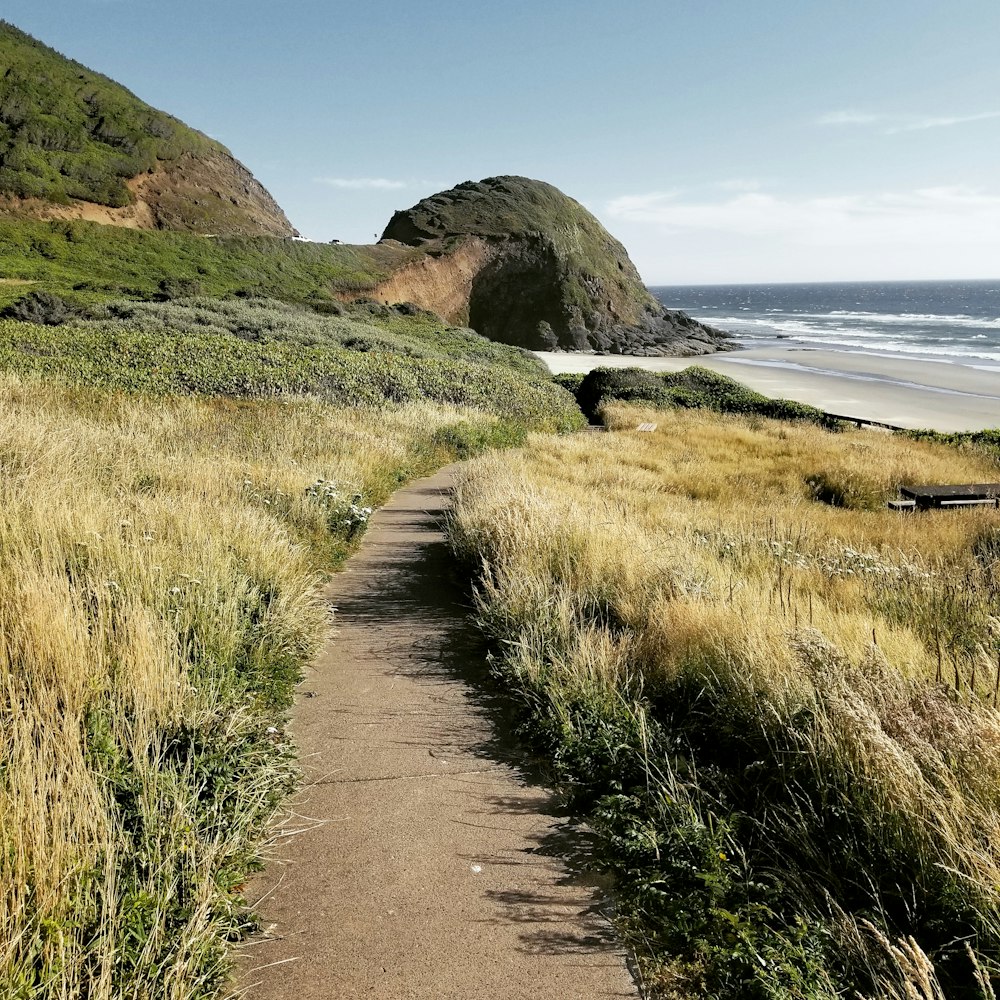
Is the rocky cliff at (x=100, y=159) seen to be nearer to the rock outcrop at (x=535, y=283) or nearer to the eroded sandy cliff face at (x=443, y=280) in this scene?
the eroded sandy cliff face at (x=443, y=280)

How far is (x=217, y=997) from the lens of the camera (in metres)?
2.53

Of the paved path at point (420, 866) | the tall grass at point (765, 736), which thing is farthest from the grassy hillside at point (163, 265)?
the paved path at point (420, 866)

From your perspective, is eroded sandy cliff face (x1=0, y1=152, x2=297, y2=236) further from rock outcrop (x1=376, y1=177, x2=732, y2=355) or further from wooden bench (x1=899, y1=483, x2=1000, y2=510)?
wooden bench (x1=899, y1=483, x2=1000, y2=510)

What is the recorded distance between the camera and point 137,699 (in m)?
3.55

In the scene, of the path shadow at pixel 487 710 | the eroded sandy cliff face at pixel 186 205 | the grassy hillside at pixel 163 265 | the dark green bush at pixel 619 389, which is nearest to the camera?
the path shadow at pixel 487 710

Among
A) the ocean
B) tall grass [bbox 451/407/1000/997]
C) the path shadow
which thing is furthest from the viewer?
the ocean

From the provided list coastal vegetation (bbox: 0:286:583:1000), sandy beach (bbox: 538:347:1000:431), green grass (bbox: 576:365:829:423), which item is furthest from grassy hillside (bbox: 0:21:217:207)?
coastal vegetation (bbox: 0:286:583:1000)

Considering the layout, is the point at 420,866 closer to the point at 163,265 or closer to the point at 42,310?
the point at 42,310

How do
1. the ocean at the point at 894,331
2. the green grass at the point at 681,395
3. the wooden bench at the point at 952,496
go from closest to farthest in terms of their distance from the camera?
the wooden bench at the point at 952,496 < the green grass at the point at 681,395 < the ocean at the point at 894,331

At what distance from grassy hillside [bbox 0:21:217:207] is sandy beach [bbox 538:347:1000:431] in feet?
A: 130

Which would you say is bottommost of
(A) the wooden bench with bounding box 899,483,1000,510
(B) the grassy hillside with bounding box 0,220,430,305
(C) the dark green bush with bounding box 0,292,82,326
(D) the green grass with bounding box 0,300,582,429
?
(A) the wooden bench with bounding box 899,483,1000,510

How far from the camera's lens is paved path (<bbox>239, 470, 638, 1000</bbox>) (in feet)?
8.85

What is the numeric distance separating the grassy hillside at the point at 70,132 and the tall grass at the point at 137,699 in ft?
195

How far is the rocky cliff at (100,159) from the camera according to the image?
184 feet
